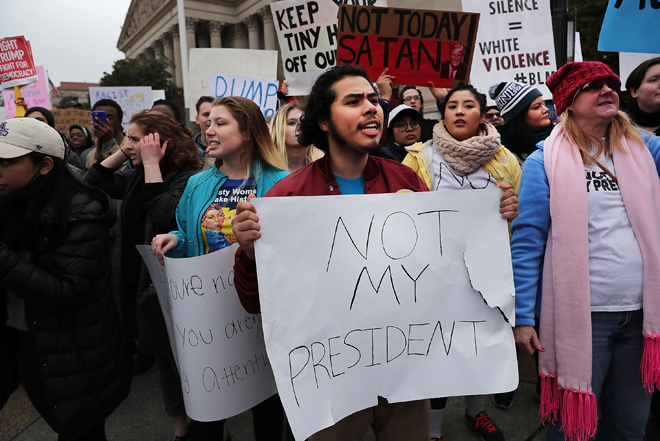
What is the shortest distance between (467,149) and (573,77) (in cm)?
74

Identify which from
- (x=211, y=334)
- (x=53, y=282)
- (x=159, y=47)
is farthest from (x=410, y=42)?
(x=159, y=47)

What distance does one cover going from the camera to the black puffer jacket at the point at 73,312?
1.81m

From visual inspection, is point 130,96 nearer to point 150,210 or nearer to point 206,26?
point 150,210

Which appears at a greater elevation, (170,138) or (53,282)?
(170,138)

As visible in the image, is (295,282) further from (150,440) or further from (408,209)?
(150,440)

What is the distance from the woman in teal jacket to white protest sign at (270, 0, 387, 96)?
221cm

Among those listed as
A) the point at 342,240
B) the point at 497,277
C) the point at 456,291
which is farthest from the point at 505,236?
the point at 342,240

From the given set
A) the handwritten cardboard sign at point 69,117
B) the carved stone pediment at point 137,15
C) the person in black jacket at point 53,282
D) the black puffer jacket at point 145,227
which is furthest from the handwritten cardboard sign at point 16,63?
the carved stone pediment at point 137,15

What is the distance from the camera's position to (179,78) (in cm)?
4703

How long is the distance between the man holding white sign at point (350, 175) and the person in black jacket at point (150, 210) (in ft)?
3.55

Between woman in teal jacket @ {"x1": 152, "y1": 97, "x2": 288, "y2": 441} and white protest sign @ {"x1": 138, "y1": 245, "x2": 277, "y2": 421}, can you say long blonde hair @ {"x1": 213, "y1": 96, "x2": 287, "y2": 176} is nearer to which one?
woman in teal jacket @ {"x1": 152, "y1": 97, "x2": 288, "y2": 441}

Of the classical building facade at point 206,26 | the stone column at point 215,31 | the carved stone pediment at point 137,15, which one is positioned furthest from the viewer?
the carved stone pediment at point 137,15

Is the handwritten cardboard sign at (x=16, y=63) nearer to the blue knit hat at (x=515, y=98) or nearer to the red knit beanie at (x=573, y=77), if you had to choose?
the blue knit hat at (x=515, y=98)

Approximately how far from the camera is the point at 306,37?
Result: 14.3ft
